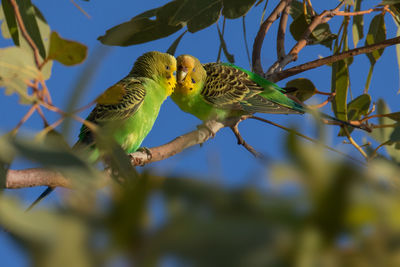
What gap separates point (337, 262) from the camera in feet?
1.54

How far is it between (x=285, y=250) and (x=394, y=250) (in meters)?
0.11

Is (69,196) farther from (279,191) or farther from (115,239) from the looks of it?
(279,191)


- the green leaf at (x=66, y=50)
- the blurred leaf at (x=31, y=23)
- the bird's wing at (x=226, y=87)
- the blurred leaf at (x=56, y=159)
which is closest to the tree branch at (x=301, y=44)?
the bird's wing at (x=226, y=87)

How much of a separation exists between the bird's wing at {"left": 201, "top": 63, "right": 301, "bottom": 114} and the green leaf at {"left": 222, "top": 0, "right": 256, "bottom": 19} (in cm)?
95

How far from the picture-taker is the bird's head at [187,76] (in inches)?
117

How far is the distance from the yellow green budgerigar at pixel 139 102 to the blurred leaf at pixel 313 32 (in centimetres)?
81

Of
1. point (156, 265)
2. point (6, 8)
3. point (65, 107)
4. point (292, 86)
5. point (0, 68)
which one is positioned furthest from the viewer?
point (292, 86)

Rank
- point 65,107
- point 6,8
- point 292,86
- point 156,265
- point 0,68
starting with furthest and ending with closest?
1. point 292,86
2. point 6,8
3. point 0,68
4. point 65,107
5. point 156,265

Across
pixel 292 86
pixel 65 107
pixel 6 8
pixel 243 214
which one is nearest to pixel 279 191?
pixel 243 214

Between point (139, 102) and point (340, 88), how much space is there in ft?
3.41

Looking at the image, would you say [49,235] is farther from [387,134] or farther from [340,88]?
[340,88]

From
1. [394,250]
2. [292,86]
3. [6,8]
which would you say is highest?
[6,8]

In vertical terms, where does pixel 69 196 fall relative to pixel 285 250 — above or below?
above

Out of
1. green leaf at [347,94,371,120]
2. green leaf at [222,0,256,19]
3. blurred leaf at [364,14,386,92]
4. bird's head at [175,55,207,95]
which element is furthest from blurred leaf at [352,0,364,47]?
bird's head at [175,55,207,95]
